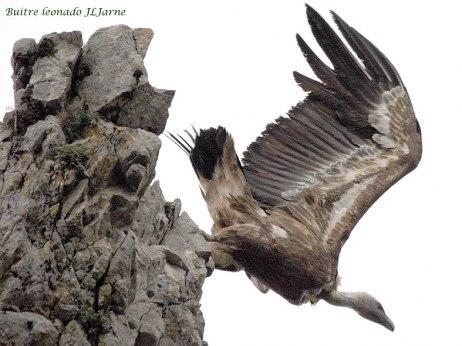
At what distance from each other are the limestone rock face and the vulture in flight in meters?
1.45

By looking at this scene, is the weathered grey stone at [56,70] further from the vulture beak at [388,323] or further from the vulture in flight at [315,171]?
the vulture beak at [388,323]

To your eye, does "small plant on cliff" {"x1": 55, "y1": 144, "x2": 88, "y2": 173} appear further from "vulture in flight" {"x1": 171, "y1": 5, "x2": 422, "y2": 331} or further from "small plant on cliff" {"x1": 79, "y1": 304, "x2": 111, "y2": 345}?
"vulture in flight" {"x1": 171, "y1": 5, "x2": 422, "y2": 331}

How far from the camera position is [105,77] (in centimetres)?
1138

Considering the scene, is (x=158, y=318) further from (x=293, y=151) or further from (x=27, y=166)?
(x=293, y=151)

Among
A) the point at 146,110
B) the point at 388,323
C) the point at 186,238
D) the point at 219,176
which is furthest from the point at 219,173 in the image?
the point at 388,323

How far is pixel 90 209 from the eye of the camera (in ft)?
33.4

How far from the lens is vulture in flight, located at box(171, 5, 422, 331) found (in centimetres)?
1321

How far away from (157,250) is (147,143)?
3.96 feet

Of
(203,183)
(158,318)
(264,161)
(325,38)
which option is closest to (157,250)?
(158,318)

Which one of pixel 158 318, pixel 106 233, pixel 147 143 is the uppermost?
pixel 147 143

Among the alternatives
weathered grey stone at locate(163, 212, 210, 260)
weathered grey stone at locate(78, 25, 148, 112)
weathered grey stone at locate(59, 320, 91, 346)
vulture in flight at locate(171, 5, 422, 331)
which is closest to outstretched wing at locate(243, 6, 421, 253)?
vulture in flight at locate(171, 5, 422, 331)

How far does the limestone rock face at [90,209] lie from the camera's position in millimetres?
9703

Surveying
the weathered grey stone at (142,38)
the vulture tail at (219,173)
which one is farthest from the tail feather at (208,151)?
the weathered grey stone at (142,38)

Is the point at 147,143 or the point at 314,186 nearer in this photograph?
the point at 147,143
